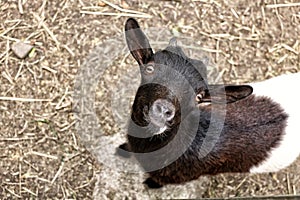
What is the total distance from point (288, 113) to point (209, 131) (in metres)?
0.54

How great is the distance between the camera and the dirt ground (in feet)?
16.7

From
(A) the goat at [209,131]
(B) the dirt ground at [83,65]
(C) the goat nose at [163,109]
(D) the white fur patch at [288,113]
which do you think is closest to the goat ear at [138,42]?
(A) the goat at [209,131]

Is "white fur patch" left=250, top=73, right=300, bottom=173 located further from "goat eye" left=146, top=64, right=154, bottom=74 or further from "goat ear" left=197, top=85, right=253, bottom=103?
"goat eye" left=146, top=64, right=154, bottom=74

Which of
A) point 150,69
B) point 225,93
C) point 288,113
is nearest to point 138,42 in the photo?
point 150,69

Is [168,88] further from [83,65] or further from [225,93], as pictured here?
[83,65]

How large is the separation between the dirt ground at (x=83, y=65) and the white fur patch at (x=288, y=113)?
13.8 inches

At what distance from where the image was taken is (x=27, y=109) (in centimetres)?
514

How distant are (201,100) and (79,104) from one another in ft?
4.62

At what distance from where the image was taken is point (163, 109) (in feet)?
12.9

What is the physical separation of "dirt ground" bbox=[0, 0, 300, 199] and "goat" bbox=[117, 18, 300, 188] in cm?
→ 48

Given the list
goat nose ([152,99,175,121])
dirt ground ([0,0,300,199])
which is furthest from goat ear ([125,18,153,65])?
dirt ground ([0,0,300,199])

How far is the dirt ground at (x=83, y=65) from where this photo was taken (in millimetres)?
5094

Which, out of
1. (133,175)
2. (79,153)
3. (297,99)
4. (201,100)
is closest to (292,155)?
(297,99)

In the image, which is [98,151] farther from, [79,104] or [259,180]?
[259,180]
